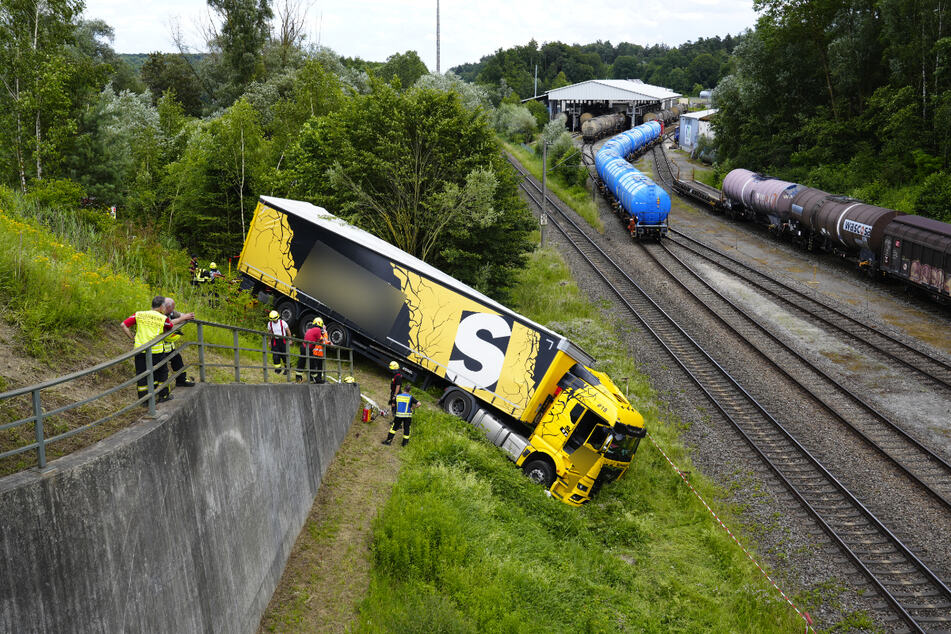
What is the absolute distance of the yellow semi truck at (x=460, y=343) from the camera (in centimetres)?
1564

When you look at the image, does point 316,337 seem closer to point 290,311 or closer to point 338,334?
point 338,334

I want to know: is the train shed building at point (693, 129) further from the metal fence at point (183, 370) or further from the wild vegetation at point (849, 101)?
the metal fence at point (183, 370)

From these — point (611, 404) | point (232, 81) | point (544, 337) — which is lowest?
point (611, 404)

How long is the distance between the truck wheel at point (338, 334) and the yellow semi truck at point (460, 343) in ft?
0.10

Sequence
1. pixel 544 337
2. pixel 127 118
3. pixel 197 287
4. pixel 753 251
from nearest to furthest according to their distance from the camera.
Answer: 1. pixel 544 337
2. pixel 197 287
3. pixel 127 118
4. pixel 753 251

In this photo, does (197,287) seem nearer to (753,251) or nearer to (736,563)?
(736,563)

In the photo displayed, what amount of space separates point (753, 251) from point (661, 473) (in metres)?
25.2

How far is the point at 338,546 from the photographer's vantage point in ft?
34.4

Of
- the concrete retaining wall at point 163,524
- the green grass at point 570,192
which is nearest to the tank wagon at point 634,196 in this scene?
the green grass at point 570,192

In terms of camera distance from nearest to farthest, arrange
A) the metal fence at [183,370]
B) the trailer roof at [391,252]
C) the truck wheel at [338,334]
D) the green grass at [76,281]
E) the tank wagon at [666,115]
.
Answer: the metal fence at [183,370] → the green grass at [76,281] → the trailer roof at [391,252] → the truck wheel at [338,334] → the tank wagon at [666,115]

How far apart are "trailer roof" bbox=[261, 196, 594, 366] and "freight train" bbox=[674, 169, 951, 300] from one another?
1704 centimetres

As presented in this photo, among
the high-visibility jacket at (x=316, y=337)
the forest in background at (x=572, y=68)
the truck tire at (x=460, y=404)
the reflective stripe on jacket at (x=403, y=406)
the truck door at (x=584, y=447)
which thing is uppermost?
the forest in background at (x=572, y=68)

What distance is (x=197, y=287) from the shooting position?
65.4 feet

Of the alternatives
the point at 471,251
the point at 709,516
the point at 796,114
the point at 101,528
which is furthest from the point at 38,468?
the point at 796,114
